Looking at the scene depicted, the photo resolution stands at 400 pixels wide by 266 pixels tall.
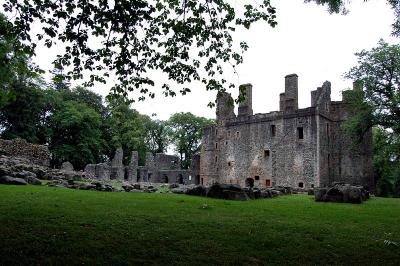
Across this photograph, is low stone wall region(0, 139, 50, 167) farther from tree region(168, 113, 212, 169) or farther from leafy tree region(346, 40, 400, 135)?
tree region(168, 113, 212, 169)

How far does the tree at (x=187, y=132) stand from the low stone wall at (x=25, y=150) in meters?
38.9

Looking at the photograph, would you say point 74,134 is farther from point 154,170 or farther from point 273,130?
point 273,130

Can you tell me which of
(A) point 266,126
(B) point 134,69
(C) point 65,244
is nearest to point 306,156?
(A) point 266,126

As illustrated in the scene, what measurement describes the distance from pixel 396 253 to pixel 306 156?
32.8m

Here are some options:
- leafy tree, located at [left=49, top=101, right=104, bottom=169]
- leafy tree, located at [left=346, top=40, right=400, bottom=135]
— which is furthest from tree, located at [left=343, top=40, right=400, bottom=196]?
leafy tree, located at [left=49, top=101, right=104, bottom=169]

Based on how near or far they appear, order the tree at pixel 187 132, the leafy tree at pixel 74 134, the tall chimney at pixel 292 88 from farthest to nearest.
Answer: the tree at pixel 187 132 → the leafy tree at pixel 74 134 → the tall chimney at pixel 292 88

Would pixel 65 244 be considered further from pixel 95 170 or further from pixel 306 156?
pixel 95 170

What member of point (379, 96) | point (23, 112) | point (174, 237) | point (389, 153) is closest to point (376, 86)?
point (379, 96)

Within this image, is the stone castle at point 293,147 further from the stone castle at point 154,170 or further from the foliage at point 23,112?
the foliage at point 23,112

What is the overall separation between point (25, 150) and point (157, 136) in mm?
44554

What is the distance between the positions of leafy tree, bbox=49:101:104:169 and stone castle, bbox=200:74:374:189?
20.6m

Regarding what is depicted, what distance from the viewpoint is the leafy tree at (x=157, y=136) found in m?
76.2

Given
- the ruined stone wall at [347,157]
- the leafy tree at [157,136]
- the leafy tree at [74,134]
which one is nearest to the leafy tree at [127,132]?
the leafy tree at [157,136]

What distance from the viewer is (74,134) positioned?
55.4 metres
